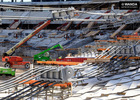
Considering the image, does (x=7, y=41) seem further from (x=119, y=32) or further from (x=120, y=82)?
(x=120, y=82)

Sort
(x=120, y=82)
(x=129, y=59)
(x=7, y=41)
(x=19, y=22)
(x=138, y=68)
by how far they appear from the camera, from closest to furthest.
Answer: (x=120, y=82) < (x=138, y=68) < (x=129, y=59) < (x=7, y=41) < (x=19, y=22)

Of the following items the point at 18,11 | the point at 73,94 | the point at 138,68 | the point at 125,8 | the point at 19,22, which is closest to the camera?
the point at 73,94

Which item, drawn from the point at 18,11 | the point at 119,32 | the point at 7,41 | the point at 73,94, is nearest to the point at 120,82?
the point at 73,94

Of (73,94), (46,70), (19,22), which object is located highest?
(19,22)

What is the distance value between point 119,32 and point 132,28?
6.83 meters

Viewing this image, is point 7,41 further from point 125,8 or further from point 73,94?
point 73,94

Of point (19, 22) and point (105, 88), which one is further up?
point (19, 22)

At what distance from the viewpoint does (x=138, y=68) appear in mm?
22062

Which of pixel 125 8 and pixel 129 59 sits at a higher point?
pixel 125 8

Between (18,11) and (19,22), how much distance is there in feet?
25.5

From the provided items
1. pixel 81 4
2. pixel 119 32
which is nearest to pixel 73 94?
pixel 119 32

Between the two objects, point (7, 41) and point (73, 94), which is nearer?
point (73, 94)

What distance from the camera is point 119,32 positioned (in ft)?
178

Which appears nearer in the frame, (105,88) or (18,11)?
(105,88)
